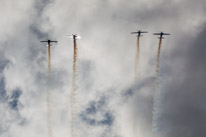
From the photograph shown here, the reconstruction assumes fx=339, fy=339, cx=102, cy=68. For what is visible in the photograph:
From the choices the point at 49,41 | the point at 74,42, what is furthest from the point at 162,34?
the point at 49,41

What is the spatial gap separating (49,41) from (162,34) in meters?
60.9

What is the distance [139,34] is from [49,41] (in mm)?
48953

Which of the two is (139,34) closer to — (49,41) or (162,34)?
(162,34)

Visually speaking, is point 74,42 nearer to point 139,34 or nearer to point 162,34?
point 139,34

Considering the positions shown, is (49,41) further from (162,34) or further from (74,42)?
(162,34)

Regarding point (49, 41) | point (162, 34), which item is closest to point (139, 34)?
point (162, 34)

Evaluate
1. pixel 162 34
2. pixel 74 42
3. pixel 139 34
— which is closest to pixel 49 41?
pixel 74 42

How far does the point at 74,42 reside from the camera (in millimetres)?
173875

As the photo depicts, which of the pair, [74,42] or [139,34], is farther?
[139,34]

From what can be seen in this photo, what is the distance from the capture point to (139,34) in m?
186

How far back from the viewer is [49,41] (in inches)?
6964

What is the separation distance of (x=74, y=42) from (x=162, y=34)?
159ft

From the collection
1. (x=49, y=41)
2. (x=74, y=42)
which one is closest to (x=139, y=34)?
(x=74, y=42)
